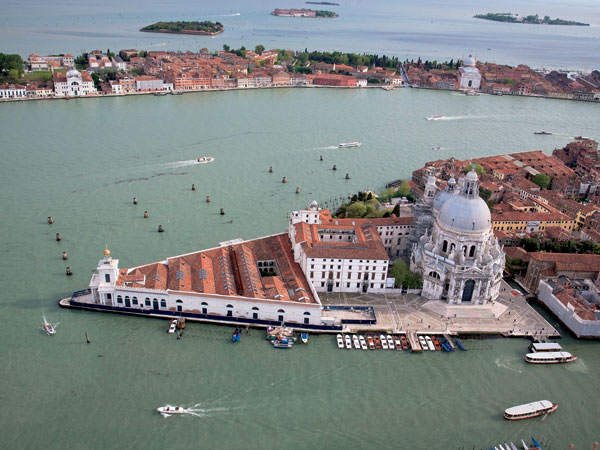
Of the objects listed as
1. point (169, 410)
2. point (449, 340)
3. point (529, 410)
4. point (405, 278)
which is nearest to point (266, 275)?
point (405, 278)

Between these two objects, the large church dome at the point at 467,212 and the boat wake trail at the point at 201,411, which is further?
the large church dome at the point at 467,212

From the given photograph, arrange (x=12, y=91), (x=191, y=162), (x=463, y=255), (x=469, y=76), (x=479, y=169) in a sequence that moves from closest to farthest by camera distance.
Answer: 1. (x=463, y=255)
2. (x=479, y=169)
3. (x=191, y=162)
4. (x=12, y=91)
5. (x=469, y=76)

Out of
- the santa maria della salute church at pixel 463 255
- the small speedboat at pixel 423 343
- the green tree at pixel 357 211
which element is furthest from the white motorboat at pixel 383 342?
the green tree at pixel 357 211

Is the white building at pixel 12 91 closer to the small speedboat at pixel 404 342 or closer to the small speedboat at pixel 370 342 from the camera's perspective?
the small speedboat at pixel 370 342

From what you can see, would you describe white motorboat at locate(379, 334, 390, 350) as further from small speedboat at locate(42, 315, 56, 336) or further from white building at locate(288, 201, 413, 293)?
small speedboat at locate(42, 315, 56, 336)

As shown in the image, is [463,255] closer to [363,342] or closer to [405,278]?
[405,278]

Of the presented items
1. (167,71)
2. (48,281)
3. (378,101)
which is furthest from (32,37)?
(48,281)
